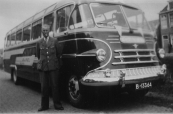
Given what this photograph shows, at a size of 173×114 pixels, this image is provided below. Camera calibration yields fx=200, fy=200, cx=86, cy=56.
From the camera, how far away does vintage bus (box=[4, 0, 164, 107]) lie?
4.18m

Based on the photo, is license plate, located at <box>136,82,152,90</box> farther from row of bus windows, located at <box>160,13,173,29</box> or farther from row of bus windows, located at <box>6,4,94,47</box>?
row of bus windows, located at <box>160,13,173,29</box>

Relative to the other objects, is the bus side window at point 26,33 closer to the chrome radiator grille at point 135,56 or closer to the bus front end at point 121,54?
the bus front end at point 121,54

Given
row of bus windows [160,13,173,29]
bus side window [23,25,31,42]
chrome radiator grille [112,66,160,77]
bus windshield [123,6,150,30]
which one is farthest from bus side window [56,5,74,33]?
row of bus windows [160,13,173,29]

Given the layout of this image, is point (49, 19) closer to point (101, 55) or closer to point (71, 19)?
point (71, 19)

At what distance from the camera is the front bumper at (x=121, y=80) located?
399cm

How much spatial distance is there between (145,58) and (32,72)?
4101mm

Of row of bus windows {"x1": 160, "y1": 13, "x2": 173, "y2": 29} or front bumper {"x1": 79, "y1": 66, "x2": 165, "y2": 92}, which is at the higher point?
row of bus windows {"x1": 160, "y1": 13, "x2": 173, "y2": 29}

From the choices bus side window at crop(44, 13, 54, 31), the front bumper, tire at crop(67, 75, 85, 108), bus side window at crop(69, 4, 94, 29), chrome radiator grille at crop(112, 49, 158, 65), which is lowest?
tire at crop(67, 75, 85, 108)

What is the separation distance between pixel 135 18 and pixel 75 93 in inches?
102

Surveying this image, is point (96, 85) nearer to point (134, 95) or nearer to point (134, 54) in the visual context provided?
point (134, 54)

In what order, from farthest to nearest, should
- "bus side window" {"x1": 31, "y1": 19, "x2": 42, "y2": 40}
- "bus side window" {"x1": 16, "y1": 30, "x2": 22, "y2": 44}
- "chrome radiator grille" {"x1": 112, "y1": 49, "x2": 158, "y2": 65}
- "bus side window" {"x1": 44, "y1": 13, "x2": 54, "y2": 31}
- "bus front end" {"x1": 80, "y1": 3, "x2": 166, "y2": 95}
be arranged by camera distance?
→ 1. "bus side window" {"x1": 16, "y1": 30, "x2": 22, "y2": 44}
2. "bus side window" {"x1": 31, "y1": 19, "x2": 42, "y2": 40}
3. "bus side window" {"x1": 44, "y1": 13, "x2": 54, "y2": 31}
4. "chrome radiator grille" {"x1": 112, "y1": 49, "x2": 158, "y2": 65}
5. "bus front end" {"x1": 80, "y1": 3, "x2": 166, "y2": 95}

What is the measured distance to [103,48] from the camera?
4.31 m

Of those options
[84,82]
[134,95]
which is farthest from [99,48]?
[134,95]

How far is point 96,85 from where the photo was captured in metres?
4.03
